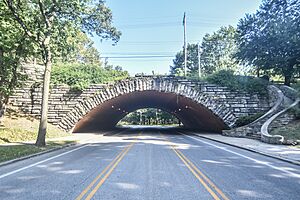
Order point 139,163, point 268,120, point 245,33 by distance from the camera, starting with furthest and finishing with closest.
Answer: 1. point 245,33
2. point 268,120
3. point 139,163

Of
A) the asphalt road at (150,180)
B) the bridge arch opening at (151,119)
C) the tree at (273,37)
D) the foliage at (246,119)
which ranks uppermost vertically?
the tree at (273,37)

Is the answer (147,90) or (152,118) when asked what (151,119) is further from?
(147,90)

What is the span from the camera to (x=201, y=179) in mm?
6906

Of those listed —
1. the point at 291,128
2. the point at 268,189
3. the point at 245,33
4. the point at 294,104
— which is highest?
the point at 245,33

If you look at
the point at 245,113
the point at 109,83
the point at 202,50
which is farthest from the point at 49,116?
the point at 202,50

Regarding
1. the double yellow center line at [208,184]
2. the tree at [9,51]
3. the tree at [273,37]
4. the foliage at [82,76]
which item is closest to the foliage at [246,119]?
the tree at [273,37]

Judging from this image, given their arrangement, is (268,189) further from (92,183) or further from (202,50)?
(202,50)

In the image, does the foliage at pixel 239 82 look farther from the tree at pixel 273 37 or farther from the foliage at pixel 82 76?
the foliage at pixel 82 76

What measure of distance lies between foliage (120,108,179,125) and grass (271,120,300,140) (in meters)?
52.5

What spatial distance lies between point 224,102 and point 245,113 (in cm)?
211

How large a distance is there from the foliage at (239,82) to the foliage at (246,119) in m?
3.21

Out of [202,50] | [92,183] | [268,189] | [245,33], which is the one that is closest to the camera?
[268,189]

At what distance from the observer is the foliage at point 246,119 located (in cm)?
2334

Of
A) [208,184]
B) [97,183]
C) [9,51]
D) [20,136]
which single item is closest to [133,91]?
[9,51]
